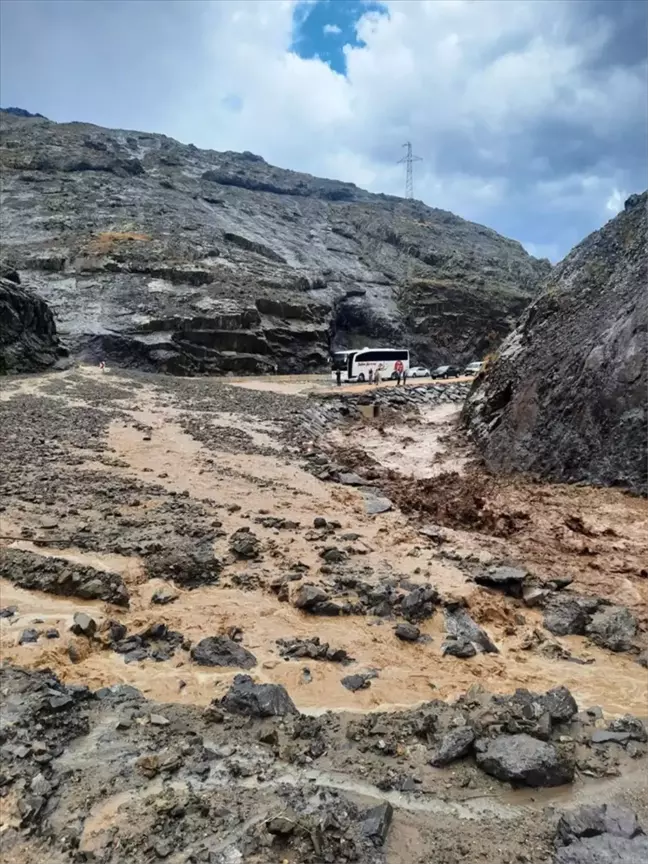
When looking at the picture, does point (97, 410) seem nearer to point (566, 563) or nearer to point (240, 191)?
point (566, 563)

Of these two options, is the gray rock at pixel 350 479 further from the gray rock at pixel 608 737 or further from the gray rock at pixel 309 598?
the gray rock at pixel 608 737

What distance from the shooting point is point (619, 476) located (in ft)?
46.7

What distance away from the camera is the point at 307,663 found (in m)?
6.70

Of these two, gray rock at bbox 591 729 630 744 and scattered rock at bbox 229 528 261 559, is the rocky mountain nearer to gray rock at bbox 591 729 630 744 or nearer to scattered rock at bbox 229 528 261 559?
scattered rock at bbox 229 528 261 559

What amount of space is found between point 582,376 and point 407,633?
12010 mm

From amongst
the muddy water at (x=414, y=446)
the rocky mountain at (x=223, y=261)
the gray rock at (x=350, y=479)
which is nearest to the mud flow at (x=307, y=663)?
the gray rock at (x=350, y=479)

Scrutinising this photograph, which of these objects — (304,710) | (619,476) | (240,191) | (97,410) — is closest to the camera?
(304,710)

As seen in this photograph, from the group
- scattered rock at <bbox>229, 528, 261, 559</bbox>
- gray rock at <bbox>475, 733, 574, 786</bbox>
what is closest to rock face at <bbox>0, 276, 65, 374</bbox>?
scattered rock at <bbox>229, 528, 261, 559</bbox>

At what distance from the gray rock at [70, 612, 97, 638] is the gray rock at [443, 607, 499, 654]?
4.61 m

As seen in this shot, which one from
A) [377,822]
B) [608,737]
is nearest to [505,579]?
[608,737]

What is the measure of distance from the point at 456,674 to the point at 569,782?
6.54 feet

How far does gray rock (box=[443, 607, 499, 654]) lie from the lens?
7.49 metres

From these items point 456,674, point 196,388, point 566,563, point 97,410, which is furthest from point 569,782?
point 196,388

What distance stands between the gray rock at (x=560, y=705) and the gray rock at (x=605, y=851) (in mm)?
1546
